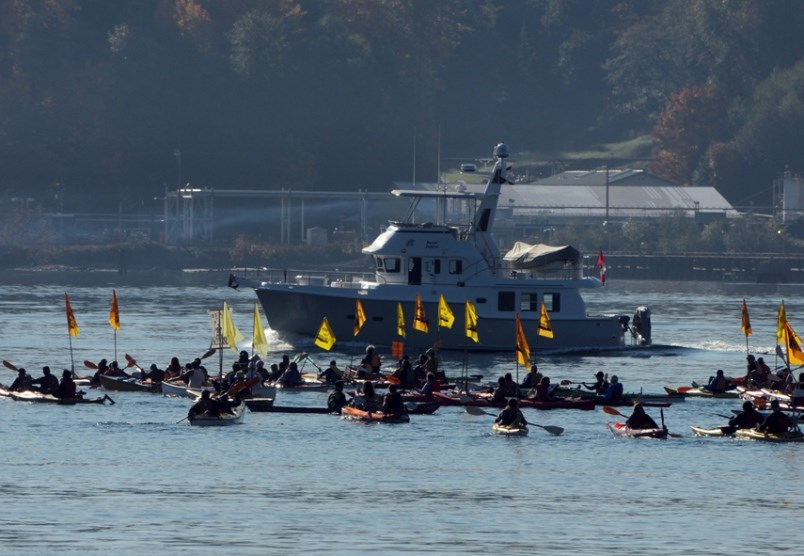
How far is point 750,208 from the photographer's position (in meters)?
188

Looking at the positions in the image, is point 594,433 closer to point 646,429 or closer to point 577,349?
point 646,429

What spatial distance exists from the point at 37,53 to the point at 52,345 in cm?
9247

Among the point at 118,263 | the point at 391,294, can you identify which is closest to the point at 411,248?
the point at 391,294

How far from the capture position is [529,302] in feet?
278

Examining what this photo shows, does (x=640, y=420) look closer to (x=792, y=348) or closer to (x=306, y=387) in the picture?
(x=792, y=348)

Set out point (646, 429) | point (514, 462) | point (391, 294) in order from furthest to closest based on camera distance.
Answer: point (391, 294), point (646, 429), point (514, 462)

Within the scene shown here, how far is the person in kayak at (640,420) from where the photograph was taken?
6088cm

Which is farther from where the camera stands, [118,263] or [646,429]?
[118,263]

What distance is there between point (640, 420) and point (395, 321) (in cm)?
2507

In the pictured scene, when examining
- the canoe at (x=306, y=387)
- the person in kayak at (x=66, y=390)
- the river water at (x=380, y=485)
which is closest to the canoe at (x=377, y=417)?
the river water at (x=380, y=485)

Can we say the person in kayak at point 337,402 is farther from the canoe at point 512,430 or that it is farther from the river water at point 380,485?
the canoe at point 512,430

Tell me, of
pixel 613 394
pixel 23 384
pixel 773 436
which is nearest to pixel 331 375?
pixel 23 384

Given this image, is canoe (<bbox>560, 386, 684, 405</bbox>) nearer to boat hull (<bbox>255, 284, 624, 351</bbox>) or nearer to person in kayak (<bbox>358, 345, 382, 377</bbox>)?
person in kayak (<bbox>358, 345, 382, 377</bbox>)

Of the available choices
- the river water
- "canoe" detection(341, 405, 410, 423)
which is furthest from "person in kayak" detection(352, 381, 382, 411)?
the river water
